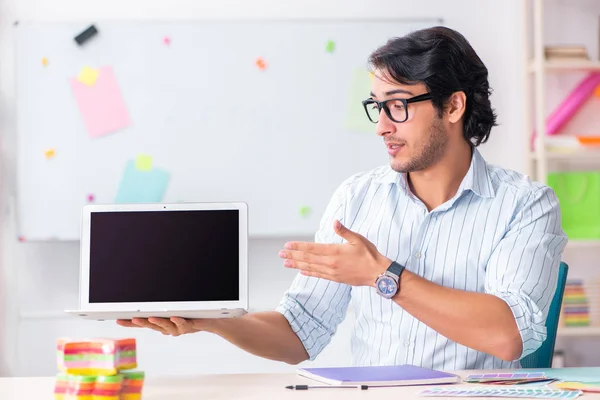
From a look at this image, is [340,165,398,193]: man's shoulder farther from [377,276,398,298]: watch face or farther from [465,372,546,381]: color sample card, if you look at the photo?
[465,372,546,381]: color sample card

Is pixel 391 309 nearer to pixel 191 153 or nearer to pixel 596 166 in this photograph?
pixel 191 153

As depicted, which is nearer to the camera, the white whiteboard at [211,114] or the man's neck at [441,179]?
the man's neck at [441,179]

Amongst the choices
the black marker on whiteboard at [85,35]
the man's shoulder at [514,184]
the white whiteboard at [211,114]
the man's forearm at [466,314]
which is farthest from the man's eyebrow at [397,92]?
the black marker on whiteboard at [85,35]

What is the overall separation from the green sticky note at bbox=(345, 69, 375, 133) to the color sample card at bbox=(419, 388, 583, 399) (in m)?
1.97

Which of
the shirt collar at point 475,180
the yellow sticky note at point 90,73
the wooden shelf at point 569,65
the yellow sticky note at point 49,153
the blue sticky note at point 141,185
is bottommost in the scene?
the shirt collar at point 475,180

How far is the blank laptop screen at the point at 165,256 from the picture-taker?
1529mm

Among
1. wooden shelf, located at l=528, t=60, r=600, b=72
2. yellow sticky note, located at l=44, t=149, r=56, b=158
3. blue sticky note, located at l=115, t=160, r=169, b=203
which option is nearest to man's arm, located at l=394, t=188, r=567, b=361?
wooden shelf, located at l=528, t=60, r=600, b=72

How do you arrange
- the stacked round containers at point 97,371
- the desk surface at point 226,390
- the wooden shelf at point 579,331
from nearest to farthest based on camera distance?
the stacked round containers at point 97,371
the desk surface at point 226,390
the wooden shelf at point 579,331

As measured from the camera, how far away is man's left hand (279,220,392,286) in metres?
1.51

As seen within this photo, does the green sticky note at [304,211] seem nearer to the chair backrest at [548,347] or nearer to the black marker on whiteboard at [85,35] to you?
the black marker on whiteboard at [85,35]

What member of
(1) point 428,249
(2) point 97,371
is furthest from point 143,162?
(2) point 97,371

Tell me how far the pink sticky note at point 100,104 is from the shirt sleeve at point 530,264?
189 centimetres

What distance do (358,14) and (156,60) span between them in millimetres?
855

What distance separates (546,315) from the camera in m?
1.68
